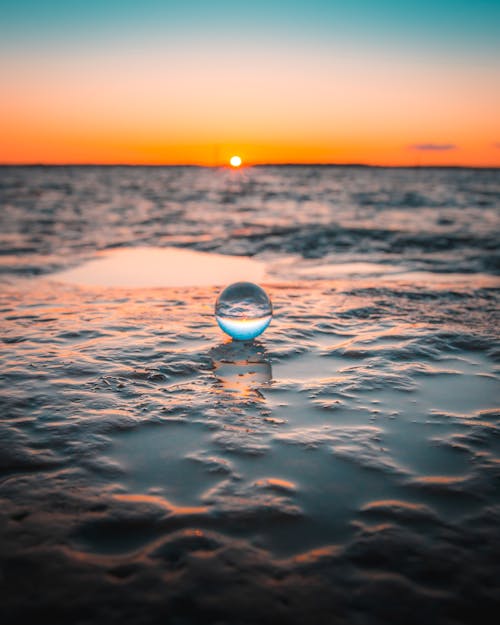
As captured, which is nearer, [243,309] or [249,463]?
[249,463]

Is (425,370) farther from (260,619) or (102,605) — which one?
(102,605)

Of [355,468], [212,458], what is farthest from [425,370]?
[212,458]

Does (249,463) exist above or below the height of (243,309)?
below

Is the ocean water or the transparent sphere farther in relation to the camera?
the transparent sphere

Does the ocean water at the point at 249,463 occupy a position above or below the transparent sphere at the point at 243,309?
below

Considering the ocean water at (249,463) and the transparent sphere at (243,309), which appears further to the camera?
the transparent sphere at (243,309)
